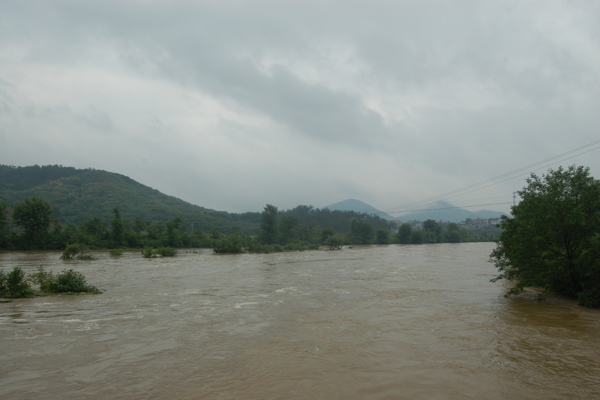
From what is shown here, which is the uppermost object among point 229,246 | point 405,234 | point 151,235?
point 405,234

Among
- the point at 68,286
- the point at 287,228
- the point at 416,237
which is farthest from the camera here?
the point at 416,237

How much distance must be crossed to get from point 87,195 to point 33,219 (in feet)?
223

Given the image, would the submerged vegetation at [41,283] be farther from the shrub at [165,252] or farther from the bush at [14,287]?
the shrub at [165,252]

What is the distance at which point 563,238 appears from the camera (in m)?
14.5

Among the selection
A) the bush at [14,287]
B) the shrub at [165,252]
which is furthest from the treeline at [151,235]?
the bush at [14,287]

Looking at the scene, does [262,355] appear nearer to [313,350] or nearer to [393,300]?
[313,350]

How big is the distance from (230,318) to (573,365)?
9.89 meters

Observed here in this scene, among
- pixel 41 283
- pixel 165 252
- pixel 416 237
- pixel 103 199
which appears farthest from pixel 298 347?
pixel 103 199

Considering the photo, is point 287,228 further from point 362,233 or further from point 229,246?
point 362,233

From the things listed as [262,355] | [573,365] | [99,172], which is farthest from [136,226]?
[99,172]

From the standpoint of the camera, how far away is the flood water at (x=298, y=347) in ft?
22.2

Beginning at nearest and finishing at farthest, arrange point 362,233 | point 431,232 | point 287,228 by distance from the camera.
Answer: point 287,228 < point 362,233 < point 431,232

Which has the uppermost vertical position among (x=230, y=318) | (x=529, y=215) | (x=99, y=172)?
(x=99, y=172)

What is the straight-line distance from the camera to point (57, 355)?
28.1 feet
